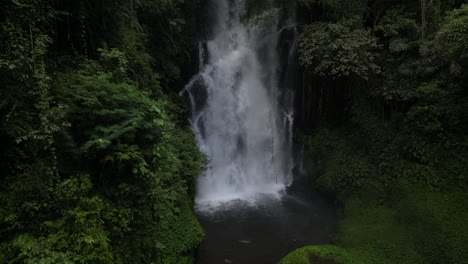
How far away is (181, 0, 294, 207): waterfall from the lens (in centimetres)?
1469

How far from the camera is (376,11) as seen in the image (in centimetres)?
1277

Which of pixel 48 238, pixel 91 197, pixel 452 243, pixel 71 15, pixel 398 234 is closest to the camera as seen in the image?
pixel 48 238

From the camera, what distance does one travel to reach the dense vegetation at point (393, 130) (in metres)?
9.07

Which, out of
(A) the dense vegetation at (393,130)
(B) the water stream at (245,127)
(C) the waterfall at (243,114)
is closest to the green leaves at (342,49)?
(A) the dense vegetation at (393,130)

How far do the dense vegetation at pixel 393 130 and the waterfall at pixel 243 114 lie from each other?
6.41 feet

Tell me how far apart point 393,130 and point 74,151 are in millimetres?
10234

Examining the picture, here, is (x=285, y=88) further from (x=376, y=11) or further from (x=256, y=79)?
(x=376, y=11)

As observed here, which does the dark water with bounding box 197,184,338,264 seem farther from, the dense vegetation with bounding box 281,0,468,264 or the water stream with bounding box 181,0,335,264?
the dense vegetation with bounding box 281,0,468,264

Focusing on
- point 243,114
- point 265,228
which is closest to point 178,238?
point 265,228

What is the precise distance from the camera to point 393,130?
39.0 feet

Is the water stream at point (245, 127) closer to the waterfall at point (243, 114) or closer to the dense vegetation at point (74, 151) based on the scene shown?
the waterfall at point (243, 114)

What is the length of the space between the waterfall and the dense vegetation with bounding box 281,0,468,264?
195 cm

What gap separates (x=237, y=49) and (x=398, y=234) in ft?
35.7

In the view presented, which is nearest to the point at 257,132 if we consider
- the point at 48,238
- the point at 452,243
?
the point at 452,243
